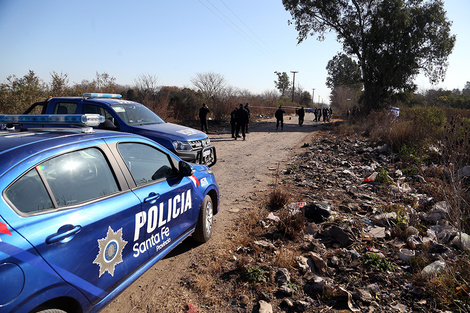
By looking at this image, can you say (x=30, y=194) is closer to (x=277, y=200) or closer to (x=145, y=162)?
(x=145, y=162)

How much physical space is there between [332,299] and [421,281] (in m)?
1.09

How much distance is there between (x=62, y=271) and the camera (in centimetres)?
187

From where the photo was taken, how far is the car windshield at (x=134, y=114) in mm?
6855

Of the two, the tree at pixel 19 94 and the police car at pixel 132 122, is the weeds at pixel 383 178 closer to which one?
the police car at pixel 132 122

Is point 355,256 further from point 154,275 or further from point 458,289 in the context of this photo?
point 154,275

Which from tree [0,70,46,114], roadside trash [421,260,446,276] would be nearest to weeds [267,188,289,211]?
Answer: roadside trash [421,260,446,276]

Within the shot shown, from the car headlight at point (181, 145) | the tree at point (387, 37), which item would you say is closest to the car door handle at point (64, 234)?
the car headlight at point (181, 145)

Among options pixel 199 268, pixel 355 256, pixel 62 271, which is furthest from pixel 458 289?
pixel 62 271

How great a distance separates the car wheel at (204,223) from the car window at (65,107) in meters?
4.47

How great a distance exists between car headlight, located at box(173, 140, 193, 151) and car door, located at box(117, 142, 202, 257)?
111 inches

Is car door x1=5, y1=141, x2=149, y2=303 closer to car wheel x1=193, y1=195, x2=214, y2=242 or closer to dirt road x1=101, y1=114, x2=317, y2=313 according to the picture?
dirt road x1=101, y1=114, x2=317, y2=313

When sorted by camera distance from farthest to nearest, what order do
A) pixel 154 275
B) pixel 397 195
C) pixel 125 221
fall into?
pixel 397 195 → pixel 154 275 → pixel 125 221

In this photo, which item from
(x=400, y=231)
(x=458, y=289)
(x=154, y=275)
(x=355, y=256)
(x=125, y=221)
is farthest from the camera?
(x=400, y=231)

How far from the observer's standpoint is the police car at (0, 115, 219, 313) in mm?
1691
